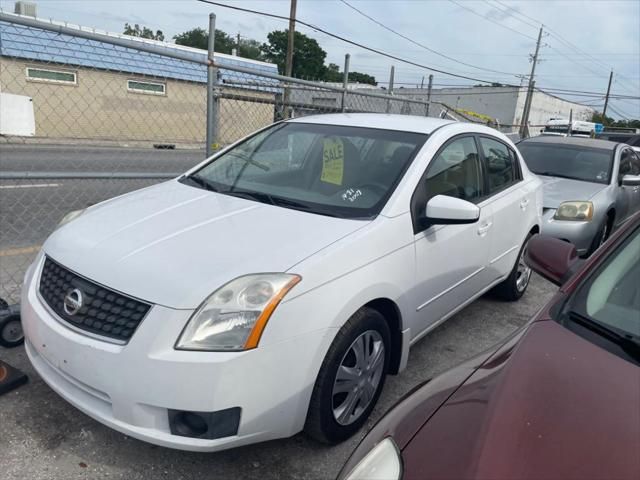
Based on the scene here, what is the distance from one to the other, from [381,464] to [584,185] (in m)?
6.07

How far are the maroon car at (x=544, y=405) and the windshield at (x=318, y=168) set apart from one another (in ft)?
3.94

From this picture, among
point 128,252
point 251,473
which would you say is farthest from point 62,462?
point 128,252

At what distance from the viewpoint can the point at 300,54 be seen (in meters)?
68.8

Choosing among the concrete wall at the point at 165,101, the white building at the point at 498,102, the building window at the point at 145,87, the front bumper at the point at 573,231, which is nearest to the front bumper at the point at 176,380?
the concrete wall at the point at 165,101

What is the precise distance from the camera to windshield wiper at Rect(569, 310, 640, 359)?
1626 millimetres

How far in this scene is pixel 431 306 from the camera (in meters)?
3.16

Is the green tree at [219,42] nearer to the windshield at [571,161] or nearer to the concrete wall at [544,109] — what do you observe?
the concrete wall at [544,109]

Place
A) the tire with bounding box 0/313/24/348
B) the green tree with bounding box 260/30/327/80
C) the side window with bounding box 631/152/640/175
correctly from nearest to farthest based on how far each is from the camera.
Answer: the tire with bounding box 0/313/24/348, the side window with bounding box 631/152/640/175, the green tree with bounding box 260/30/327/80

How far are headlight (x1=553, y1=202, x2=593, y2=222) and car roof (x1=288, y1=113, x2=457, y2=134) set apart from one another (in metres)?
2.73

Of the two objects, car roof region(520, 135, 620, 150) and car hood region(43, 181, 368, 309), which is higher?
car roof region(520, 135, 620, 150)

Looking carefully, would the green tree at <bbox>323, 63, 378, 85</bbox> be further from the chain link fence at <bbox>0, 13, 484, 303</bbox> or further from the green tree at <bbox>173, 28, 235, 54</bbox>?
the chain link fence at <bbox>0, 13, 484, 303</bbox>

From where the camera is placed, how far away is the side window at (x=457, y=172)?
3.18 meters

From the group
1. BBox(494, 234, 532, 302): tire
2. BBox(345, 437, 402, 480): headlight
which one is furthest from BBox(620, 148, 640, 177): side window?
BBox(345, 437, 402, 480): headlight

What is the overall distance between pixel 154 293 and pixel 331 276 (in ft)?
2.56
